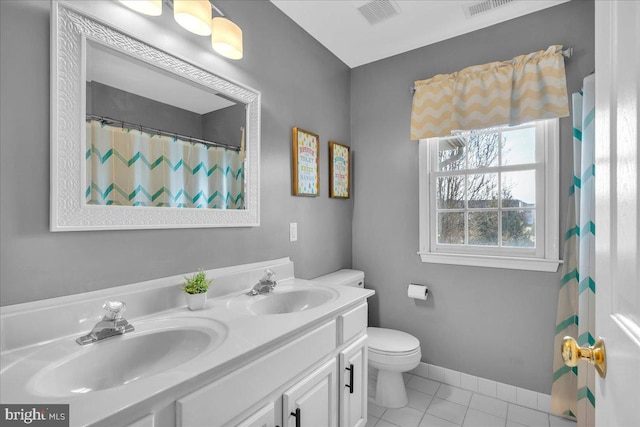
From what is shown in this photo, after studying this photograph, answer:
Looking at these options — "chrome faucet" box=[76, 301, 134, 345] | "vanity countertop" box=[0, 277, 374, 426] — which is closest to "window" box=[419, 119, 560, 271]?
"vanity countertop" box=[0, 277, 374, 426]

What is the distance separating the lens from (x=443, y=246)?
7.53ft

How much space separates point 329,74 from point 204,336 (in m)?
2.10

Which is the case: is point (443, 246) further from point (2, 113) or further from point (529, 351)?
point (2, 113)

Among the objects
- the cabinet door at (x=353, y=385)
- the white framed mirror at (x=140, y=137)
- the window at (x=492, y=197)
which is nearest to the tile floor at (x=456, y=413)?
the cabinet door at (x=353, y=385)

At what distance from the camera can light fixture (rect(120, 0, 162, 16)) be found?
112 centimetres

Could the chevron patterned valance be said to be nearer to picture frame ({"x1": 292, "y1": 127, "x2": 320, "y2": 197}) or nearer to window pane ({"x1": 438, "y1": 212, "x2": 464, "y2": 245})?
window pane ({"x1": 438, "y1": 212, "x2": 464, "y2": 245})

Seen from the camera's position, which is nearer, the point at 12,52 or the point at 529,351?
the point at 12,52

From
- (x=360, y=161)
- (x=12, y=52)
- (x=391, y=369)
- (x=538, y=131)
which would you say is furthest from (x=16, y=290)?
(x=538, y=131)

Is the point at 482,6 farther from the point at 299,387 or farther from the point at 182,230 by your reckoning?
the point at 299,387

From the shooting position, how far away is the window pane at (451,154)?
2270 mm

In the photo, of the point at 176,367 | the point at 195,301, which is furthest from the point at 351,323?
the point at 176,367

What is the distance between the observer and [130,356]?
0.97 meters

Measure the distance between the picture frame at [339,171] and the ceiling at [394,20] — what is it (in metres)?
0.77

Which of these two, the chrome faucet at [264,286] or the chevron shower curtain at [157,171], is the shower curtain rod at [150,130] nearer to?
the chevron shower curtain at [157,171]
